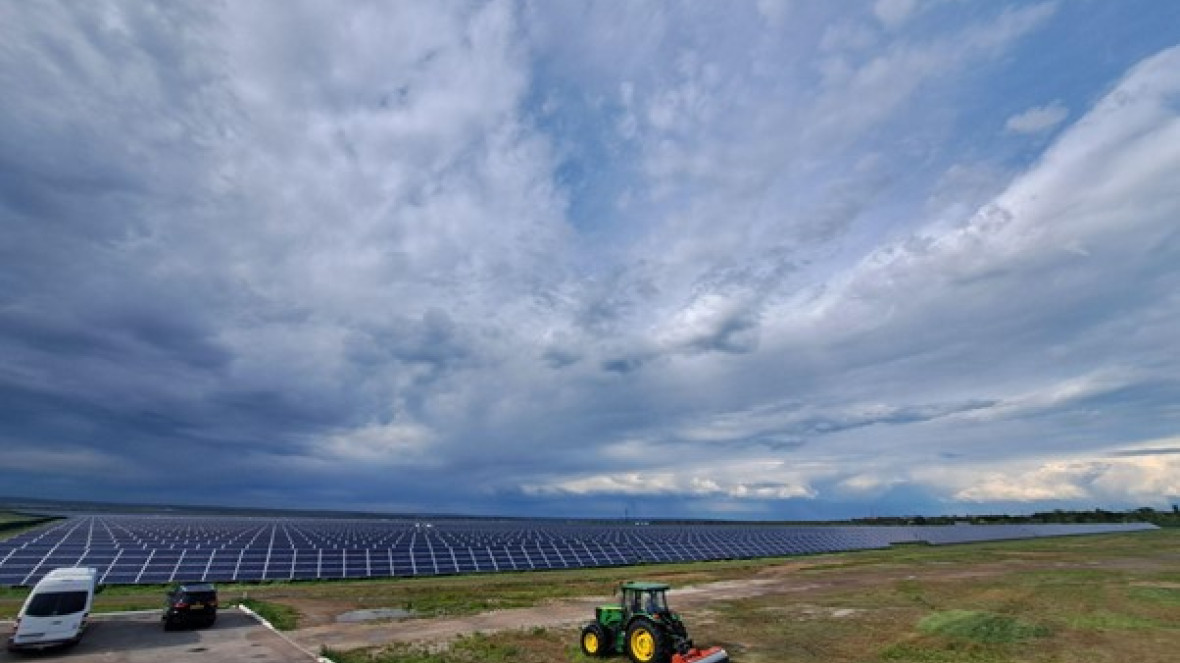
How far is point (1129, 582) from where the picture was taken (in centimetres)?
4309

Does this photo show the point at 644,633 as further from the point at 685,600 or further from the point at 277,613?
the point at 277,613

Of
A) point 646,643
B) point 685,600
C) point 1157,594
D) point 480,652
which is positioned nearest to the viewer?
point 646,643

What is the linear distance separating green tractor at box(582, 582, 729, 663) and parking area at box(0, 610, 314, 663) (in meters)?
11.1

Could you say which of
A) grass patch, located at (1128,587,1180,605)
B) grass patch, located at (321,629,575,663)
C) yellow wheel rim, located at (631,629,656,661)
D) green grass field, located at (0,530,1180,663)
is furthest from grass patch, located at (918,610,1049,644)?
grass patch, located at (321,629,575,663)

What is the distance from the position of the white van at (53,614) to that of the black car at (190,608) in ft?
12.5

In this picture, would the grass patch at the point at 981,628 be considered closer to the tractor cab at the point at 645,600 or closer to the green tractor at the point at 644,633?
the green tractor at the point at 644,633

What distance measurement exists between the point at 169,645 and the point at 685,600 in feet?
96.0

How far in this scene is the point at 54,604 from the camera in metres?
23.5

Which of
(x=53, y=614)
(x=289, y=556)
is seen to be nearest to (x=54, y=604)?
(x=53, y=614)

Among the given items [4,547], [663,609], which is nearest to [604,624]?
[663,609]

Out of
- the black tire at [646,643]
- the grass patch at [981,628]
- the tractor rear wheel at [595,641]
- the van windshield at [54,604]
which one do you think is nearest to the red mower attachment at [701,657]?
Result: the black tire at [646,643]

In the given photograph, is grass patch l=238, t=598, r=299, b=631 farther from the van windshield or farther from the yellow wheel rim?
the yellow wheel rim

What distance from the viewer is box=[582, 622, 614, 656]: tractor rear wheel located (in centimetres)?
2272

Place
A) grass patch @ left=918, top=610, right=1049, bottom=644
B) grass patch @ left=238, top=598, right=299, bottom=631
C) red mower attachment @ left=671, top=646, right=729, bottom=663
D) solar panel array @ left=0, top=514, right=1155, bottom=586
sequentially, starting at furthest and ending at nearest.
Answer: solar panel array @ left=0, top=514, right=1155, bottom=586
grass patch @ left=238, top=598, right=299, bottom=631
grass patch @ left=918, top=610, right=1049, bottom=644
red mower attachment @ left=671, top=646, right=729, bottom=663
